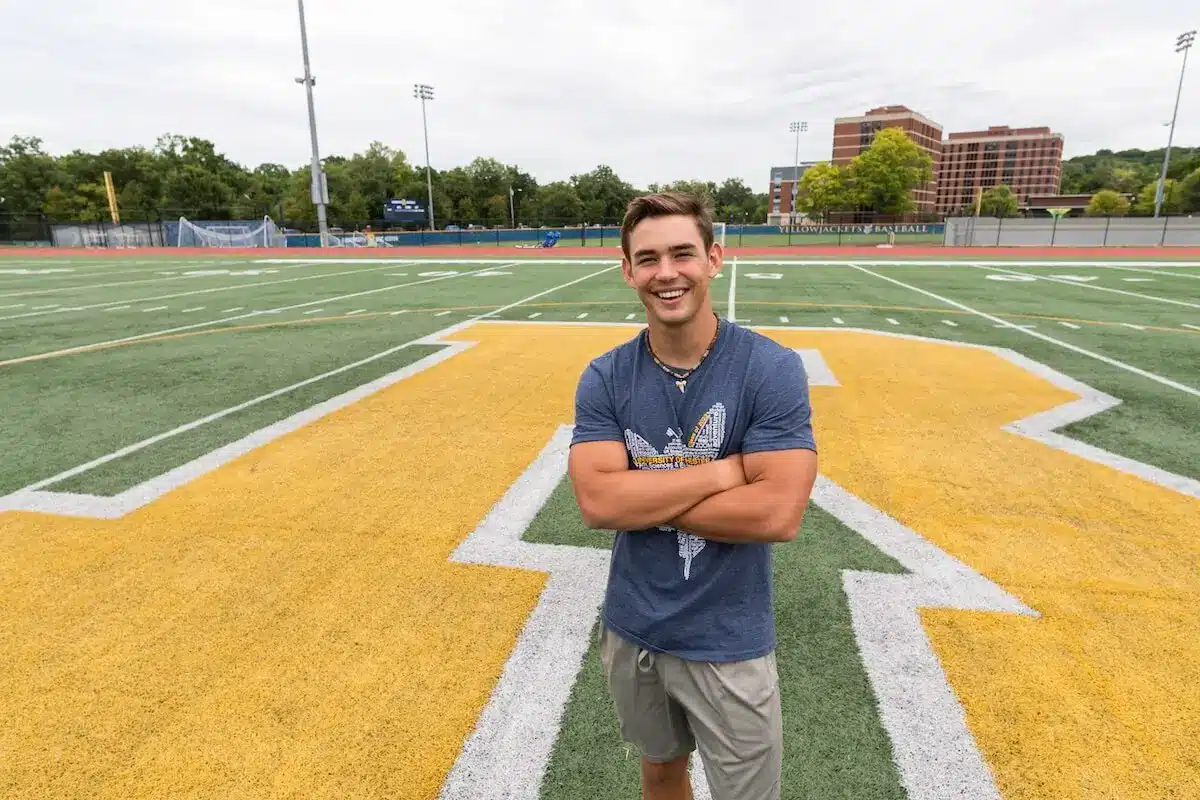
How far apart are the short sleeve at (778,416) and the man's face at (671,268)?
28 centimetres

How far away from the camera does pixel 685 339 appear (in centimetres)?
178

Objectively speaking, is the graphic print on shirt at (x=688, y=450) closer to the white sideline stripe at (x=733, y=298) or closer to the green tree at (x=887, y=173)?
the white sideline stripe at (x=733, y=298)

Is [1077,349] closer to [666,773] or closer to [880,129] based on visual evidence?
[666,773]

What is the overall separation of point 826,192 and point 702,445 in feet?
285

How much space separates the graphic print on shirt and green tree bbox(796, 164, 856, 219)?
85.5 metres

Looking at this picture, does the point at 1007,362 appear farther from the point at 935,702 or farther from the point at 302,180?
the point at 302,180

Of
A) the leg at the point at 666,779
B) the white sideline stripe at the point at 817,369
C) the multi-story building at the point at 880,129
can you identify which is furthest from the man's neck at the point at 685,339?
the multi-story building at the point at 880,129

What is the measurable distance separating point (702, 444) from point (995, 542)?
3.22 m

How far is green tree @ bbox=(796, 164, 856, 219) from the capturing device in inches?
3132

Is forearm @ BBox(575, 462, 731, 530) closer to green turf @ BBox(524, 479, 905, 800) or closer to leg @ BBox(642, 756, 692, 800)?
leg @ BBox(642, 756, 692, 800)

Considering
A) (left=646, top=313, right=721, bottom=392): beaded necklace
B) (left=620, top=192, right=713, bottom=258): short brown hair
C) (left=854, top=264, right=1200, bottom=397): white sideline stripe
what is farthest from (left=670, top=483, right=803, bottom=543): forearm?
(left=854, top=264, right=1200, bottom=397): white sideline stripe

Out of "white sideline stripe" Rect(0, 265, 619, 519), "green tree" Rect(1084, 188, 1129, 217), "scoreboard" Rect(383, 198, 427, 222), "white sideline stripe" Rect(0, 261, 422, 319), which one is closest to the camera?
"white sideline stripe" Rect(0, 265, 619, 519)

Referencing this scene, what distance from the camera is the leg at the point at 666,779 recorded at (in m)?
1.98

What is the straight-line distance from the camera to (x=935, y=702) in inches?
107
